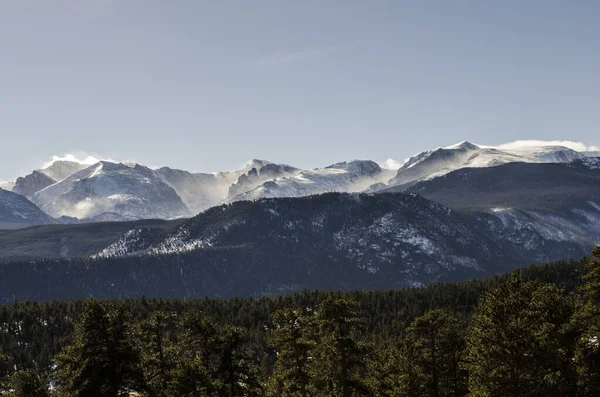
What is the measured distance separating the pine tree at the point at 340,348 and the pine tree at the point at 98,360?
55.7ft

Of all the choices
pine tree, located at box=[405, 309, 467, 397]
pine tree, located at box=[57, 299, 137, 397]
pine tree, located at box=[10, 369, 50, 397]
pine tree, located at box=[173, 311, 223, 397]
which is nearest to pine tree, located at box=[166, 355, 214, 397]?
pine tree, located at box=[173, 311, 223, 397]

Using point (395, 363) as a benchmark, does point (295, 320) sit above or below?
above

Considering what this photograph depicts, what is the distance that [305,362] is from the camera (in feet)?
194

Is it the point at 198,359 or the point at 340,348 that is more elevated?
the point at 198,359

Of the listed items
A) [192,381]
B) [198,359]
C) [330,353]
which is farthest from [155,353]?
[330,353]

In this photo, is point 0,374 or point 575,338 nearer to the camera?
point 0,374

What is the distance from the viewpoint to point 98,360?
4872 cm

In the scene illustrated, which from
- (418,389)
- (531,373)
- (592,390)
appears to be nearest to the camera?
(531,373)

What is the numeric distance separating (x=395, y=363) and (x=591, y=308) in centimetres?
2264

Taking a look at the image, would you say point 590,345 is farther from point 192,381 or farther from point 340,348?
point 192,381

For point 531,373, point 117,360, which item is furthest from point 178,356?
point 531,373

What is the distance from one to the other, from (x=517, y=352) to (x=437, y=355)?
59.6ft

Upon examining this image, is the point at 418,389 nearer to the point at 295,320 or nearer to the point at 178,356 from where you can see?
the point at 295,320

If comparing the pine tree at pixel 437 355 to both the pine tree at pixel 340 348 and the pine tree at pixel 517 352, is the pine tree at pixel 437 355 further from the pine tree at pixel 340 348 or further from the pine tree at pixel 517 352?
the pine tree at pixel 517 352
